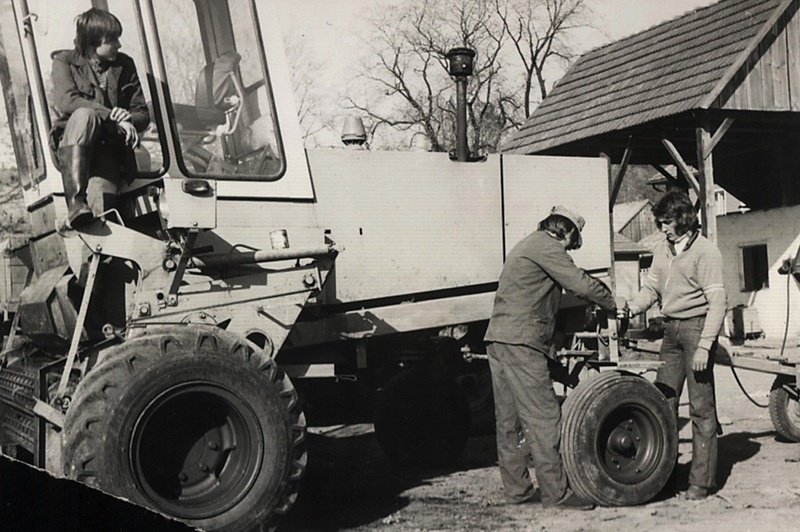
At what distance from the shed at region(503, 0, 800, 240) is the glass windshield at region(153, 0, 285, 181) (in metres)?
8.75

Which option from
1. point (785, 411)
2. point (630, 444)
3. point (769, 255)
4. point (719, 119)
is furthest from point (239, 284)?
point (769, 255)

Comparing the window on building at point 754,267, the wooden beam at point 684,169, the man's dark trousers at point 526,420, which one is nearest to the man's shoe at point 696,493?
the man's dark trousers at point 526,420

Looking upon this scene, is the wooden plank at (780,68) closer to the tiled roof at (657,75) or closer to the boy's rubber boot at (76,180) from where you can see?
the tiled roof at (657,75)

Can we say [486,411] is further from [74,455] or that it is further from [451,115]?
[451,115]

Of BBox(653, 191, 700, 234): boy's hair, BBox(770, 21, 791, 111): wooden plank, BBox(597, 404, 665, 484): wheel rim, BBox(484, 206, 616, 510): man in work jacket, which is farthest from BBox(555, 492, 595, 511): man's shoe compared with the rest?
BBox(770, 21, 791, 111): wooden plank

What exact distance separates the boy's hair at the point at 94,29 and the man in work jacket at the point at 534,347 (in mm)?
2675

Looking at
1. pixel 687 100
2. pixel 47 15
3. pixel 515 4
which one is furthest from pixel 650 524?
pixel 687 100

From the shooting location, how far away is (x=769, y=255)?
17.9 metres

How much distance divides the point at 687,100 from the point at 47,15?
10179mm

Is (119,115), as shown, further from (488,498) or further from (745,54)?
(745,54)

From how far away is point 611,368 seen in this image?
19.7 ft

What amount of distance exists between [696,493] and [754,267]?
14029mm

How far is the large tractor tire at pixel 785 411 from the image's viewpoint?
7.43 m

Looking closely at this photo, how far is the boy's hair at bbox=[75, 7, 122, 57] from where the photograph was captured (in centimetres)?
462
